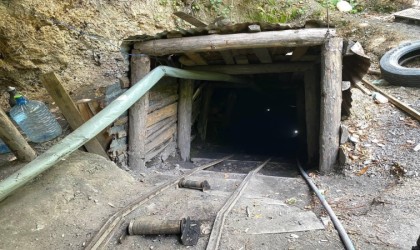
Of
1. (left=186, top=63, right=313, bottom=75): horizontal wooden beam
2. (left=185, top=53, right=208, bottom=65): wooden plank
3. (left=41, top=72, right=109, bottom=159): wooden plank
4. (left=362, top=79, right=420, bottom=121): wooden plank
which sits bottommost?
(left=362, top=79, right=420, bottom=121): wooden plank

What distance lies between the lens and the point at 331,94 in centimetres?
477

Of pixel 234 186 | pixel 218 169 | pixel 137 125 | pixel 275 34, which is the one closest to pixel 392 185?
pixel 234 186

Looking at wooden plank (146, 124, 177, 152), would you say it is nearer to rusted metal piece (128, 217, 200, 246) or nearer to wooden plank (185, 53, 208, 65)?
wooden plank (185, 53, 208, 65)

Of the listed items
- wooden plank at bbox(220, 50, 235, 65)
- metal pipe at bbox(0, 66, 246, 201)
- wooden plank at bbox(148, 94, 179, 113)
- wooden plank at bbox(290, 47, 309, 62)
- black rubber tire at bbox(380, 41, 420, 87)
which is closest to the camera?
metal pipe at bbox(0, 66, 246, 201)

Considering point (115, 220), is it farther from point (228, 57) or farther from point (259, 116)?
point (259, 116)

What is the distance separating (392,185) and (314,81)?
2628 millimetres

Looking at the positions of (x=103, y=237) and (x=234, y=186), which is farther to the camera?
(x=234, y=186)

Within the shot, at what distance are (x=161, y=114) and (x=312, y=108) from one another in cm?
294

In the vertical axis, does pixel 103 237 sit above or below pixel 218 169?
above

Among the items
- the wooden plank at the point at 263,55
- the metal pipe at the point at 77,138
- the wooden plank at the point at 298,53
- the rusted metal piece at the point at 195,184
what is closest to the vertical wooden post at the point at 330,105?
the wooden plank at the point at 298,53

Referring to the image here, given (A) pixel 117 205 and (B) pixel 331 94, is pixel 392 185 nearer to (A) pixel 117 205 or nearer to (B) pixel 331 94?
(B) pixel 331 94

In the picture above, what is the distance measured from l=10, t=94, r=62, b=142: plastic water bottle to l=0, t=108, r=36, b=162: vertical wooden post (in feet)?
2.60

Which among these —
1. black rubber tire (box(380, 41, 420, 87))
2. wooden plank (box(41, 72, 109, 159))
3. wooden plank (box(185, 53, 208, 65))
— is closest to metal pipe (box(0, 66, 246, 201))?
wooden plank (box(185, 53, 208, 65))

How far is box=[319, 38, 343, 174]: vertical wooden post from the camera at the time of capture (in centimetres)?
466
